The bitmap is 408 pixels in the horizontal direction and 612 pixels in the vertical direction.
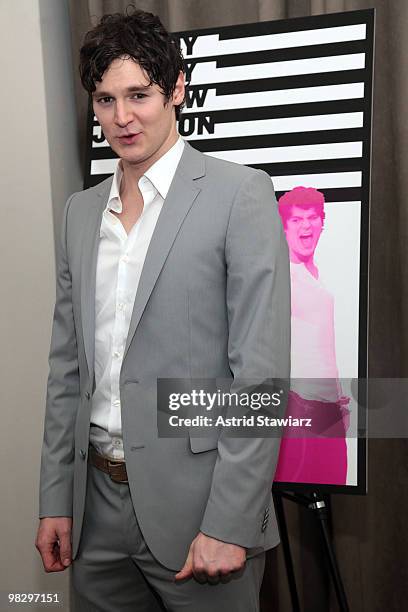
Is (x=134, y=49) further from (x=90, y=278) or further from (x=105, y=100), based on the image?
(x=90, y=278)

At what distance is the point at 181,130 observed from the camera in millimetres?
1851

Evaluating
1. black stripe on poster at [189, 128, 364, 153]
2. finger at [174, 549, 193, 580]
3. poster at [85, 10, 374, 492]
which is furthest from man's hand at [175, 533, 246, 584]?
black stripe on poster at [189, 128, 364, 153]

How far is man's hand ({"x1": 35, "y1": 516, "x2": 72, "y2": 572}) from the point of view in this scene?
1502 millimetres

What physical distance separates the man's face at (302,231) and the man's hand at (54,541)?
80cm

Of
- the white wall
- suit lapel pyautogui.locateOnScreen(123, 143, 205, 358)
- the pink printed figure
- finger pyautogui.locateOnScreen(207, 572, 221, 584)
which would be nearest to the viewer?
finger pyautogui.locateOnScreen(207, 572, 221, 584)

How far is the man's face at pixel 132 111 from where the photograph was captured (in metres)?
1.37

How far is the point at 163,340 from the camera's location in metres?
1.33

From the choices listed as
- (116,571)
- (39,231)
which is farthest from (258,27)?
(116,571)

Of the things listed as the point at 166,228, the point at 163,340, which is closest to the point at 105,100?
the point at 166,228

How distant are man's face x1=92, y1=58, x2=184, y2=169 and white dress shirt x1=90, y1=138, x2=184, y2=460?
0.04 metres

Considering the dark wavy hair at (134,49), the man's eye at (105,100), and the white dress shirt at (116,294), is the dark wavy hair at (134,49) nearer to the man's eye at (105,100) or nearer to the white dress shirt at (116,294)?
the man's eye at (105,100)

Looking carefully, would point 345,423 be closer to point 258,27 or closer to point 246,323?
point 246,323

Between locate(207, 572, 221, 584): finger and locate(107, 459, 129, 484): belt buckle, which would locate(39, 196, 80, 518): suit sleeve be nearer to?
locate(107, 459, 129, 484): belt buckle

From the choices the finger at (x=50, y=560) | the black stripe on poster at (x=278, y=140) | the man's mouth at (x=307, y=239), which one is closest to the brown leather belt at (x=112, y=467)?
the finger at (x=50, y=560)
